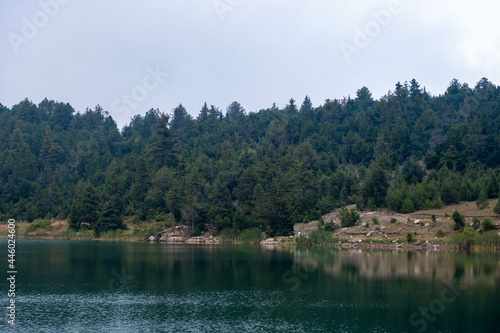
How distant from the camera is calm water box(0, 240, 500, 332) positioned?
129 ft

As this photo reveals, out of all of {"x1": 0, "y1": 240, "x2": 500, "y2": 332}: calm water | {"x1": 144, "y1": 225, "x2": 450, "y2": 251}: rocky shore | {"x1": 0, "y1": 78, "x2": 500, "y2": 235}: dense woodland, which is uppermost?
{"x1": 0, "y1": 78, "x2": 500, "y2": 235}: dense woodland

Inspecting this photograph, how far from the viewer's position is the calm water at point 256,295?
39219 millimetres

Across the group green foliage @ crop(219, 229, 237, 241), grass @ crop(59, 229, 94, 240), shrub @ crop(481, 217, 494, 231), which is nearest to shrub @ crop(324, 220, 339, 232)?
green foliage @ crop(219, 229, 237, 241)

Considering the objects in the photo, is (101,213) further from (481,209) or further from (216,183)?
(481,209)

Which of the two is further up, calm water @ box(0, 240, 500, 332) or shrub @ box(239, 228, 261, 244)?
shrub @ box(239, 228, 261, 244)

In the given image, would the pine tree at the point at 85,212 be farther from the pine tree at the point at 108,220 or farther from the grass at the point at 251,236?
the grass at the point at 251,236

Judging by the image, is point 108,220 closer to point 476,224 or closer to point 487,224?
Answer: point 476,224

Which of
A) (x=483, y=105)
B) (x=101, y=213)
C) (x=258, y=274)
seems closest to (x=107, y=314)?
(x=258, y=274)

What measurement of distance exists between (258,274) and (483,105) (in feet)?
513

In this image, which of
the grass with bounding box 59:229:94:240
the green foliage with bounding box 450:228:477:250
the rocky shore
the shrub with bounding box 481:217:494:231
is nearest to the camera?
the green foliage with bounding box 450:228:477:250

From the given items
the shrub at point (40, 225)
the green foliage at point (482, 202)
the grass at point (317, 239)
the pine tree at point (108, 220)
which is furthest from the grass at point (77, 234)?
the green foliage at point (482, 202)

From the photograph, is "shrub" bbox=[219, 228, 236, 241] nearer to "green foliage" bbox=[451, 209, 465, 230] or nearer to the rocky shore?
the rocky shore

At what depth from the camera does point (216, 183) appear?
14088cm

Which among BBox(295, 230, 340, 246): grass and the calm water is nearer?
the calm water
